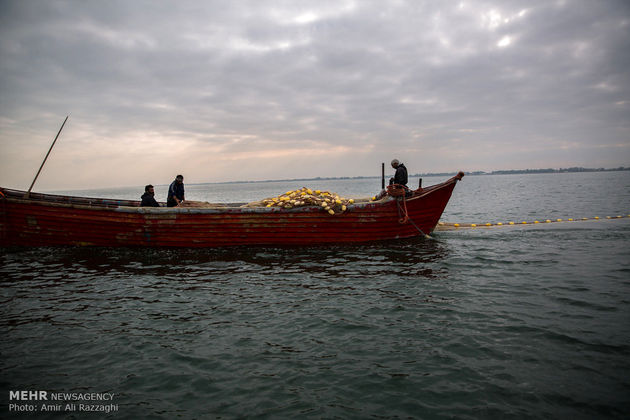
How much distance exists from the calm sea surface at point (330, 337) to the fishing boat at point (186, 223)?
6.60ft

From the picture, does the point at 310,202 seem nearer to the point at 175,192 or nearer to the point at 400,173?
the point at 400,173

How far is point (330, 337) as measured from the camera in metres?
5.70

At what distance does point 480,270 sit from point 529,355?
4.82 m

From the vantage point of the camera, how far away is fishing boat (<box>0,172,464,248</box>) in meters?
12.2

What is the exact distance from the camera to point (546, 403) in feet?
12.8

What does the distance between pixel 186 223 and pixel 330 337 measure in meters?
8.44

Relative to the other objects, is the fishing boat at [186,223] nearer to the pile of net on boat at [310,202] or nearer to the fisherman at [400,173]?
the pile of net on boat at [310,202]

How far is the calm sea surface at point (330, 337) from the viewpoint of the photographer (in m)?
4.11

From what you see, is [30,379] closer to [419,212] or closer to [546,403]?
[546,403]

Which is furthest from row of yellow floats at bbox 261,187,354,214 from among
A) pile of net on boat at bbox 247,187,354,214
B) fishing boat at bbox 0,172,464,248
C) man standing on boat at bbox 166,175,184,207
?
man standing on boat at bbox 166,175,184,207

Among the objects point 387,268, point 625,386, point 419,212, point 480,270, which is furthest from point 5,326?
point 419,212

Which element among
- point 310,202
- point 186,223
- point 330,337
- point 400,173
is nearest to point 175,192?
point 186,223

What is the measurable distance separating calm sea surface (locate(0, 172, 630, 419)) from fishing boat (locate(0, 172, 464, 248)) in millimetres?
2011

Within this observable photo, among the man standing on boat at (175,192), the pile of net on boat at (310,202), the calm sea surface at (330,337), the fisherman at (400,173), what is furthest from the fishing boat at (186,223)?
the calm sea surface at (330,337)
